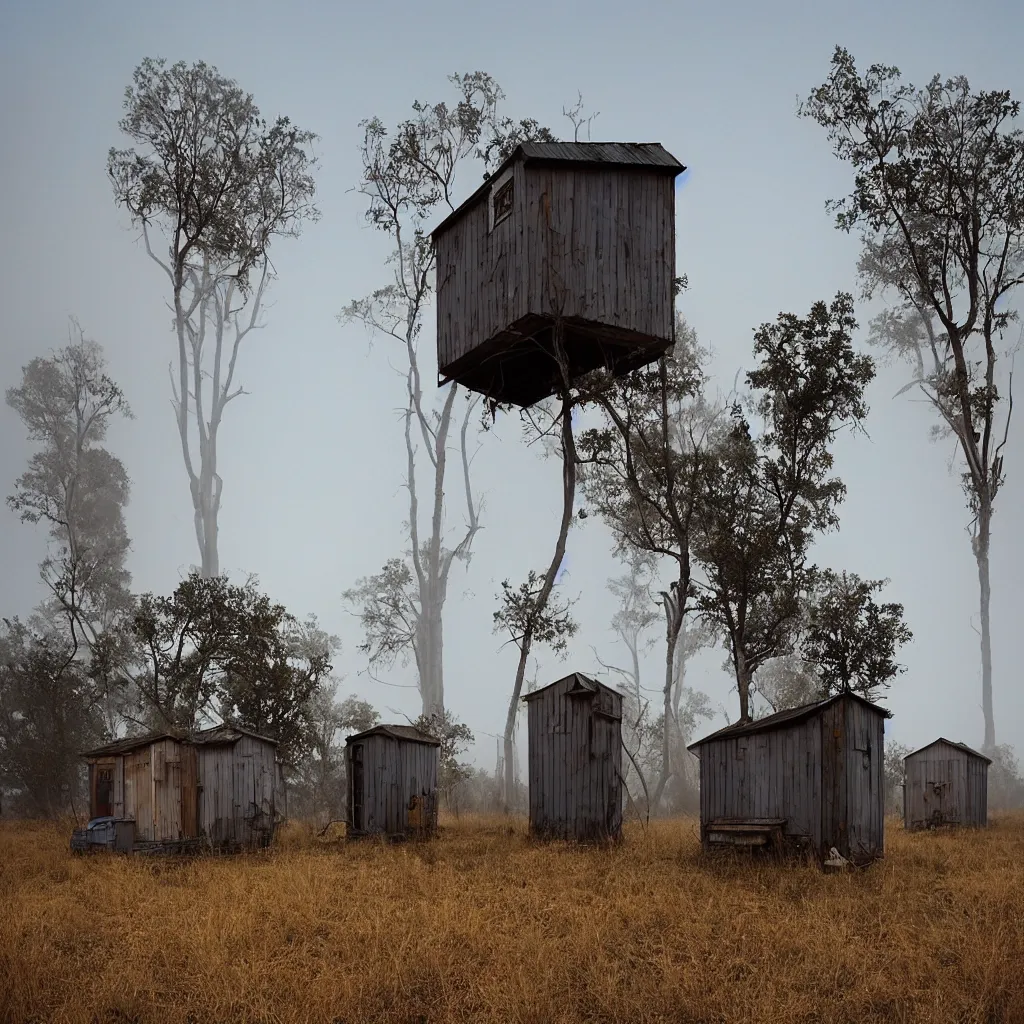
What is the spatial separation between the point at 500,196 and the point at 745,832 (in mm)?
13917


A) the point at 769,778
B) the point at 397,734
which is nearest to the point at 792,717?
the point at 769,778

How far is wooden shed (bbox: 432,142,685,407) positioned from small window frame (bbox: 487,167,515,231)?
0.03m

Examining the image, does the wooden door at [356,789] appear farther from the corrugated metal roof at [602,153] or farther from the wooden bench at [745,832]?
the corrugated metal roof at [602,153]

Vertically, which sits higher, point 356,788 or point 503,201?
point 503,201

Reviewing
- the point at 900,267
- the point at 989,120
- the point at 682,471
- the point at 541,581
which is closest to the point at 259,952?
the point at 541,581

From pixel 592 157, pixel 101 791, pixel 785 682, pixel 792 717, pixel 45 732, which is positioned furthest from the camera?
pixel 785 682

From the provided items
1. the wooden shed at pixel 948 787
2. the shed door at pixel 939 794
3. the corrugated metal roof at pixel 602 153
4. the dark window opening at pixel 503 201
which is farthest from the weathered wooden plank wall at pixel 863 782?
the dark window opening at pixel 503 201

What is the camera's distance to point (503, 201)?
20.5m

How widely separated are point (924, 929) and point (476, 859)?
360 inches

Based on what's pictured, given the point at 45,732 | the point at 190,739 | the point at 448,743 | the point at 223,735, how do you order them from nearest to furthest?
the point at 190,739
the point at 223,735
the point at 45,732
the point at 448,743

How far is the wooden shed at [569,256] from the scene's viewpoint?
19500 mm

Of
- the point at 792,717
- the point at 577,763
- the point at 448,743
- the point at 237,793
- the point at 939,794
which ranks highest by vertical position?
the point at 792,717

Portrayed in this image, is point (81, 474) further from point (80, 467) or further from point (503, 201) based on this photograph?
point (503, 201)

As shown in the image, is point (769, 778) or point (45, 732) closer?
point (769, 778)
